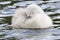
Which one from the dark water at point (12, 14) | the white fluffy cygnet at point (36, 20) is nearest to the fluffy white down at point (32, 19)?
the white fluffy cygnet at point (36, 20)

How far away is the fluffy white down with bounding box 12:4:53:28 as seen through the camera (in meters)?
12.1

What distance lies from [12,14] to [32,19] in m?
2.48

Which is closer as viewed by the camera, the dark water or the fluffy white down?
the dark water

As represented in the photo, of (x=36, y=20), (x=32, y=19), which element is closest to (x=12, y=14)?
(x=32, y=19)

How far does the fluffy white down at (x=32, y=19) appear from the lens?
1210 cm

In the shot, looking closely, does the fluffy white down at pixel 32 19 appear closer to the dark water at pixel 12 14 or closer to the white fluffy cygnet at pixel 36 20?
the white fluffy cygnet at pixel 36 20

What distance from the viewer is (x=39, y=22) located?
12062 mm

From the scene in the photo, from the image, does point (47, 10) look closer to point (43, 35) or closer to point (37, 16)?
point (37, 16)

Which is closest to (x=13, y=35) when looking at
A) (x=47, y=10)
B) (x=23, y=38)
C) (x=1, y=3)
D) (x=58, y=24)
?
(x=23, y=38)

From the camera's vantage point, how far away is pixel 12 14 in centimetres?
1451

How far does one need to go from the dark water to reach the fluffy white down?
0.96 ft

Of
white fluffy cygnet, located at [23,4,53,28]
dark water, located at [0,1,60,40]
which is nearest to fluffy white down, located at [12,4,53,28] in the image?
white fluffy cygnet, located at [23,4,53,28]

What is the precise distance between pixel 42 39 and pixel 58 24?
7.30ft

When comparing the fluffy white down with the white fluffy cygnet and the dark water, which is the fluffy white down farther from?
the dark water
